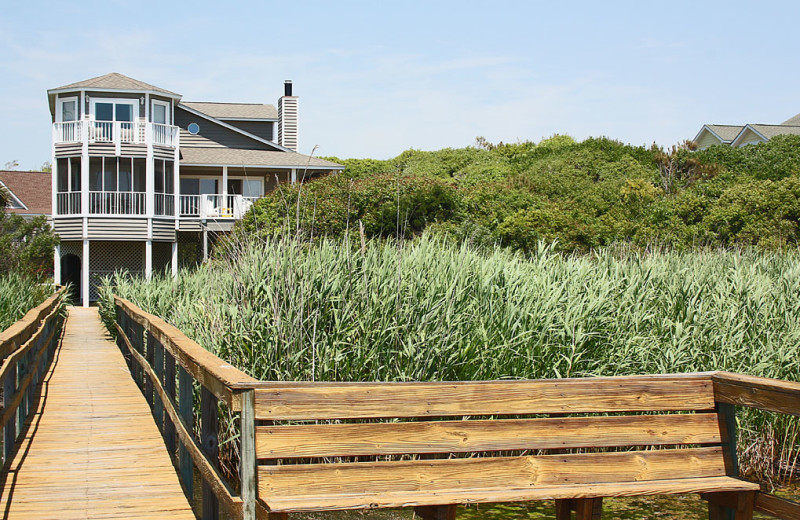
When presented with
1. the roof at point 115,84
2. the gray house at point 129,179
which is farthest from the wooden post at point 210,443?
the roof at point 115,84

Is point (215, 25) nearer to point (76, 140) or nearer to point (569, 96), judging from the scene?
point (76, 140)

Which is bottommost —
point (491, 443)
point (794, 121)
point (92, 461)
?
point (92, 461)

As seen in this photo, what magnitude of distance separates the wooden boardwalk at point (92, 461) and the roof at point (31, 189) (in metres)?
26.8

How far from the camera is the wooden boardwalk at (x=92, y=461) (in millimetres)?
4645

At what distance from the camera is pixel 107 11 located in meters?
15.3

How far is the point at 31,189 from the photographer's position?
35625 mm

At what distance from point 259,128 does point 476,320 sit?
28587 millimetres

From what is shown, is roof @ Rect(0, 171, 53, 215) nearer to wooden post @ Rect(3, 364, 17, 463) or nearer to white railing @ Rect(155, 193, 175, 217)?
white railing @ Rect(155, 193, 175, 217)

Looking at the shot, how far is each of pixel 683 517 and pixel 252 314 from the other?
375 centimetres

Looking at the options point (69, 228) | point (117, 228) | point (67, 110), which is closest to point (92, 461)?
point (117, 228)

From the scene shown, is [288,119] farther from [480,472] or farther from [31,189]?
[480,472]

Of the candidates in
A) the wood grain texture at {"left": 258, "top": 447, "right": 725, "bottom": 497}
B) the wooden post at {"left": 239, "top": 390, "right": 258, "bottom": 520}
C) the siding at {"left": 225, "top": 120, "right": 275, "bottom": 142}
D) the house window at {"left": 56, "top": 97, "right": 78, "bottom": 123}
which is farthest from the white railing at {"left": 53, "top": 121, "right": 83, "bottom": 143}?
the wood grain texture at {"left": 258, "top": 447, "right": 725, "bottom": 497}

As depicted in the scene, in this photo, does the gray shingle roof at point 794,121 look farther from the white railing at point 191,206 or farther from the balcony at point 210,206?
the white railing at point 191,206

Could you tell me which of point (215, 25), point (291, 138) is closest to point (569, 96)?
point (291, 138)
